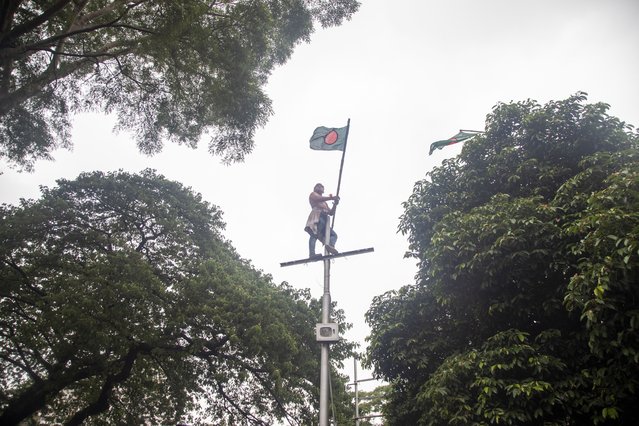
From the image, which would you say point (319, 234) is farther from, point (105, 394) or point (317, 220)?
point (105, 394)

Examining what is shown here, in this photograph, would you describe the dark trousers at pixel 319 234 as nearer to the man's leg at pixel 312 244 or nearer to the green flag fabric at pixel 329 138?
the man's leg at pixel 312 244

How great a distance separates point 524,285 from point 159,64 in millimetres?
8585

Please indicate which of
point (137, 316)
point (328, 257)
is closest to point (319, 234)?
point (328, 257)

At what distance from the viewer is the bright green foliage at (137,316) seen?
9484mm

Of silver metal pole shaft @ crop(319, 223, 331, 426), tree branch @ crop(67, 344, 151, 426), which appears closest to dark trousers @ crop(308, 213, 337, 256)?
silver metal pole shaft @ crop(319, 223, 331, 426)

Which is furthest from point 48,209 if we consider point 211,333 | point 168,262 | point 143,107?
point 211,333

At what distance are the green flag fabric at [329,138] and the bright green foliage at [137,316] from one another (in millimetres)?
5134

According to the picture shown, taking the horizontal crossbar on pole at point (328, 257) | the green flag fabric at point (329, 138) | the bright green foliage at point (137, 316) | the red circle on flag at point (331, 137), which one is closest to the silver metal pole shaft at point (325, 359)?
the horizontal crossbar on pole at point (328, 257)

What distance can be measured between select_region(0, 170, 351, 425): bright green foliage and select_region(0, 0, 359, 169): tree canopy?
112 inches

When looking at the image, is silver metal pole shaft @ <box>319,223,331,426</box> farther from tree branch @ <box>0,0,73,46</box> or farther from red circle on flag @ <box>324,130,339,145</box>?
tree branch @ <box>0,0,73,46</box>

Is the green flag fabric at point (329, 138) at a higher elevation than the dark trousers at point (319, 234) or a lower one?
higher

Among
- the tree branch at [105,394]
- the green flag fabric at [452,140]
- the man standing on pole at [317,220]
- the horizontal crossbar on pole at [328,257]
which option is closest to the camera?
the horizontal crossbar on pole at [328,257]

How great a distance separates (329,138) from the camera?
669 cm

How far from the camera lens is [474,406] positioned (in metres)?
5.01
